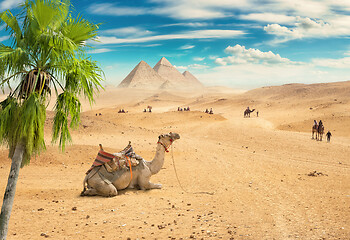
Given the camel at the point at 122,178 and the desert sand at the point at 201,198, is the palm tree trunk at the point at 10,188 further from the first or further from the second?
the camel at the point at 122,178

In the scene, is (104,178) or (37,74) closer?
(37,74)

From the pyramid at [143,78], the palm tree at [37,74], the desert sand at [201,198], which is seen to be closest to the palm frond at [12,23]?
the palm tree at [37,74]

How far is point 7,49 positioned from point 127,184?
18.7ft

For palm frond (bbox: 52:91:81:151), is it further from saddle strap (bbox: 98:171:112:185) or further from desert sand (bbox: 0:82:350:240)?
saddle strap (bbox: 98:171:112:185)

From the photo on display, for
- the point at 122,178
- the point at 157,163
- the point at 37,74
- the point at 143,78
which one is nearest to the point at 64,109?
the point at 37,74

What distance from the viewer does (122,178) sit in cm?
970

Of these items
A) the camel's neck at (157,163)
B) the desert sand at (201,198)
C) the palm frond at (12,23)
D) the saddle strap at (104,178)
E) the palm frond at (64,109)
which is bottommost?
the desert sand at (201,198)

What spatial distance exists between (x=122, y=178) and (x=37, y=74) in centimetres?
506

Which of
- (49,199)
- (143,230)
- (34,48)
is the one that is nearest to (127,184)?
(49,199)

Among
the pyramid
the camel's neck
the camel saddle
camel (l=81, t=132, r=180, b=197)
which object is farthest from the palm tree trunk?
the pyramid

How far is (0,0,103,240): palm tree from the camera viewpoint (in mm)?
5391

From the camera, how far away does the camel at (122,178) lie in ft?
30.8

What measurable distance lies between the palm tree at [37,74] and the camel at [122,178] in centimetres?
375

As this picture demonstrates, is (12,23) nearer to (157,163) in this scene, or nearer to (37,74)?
(37,74)
